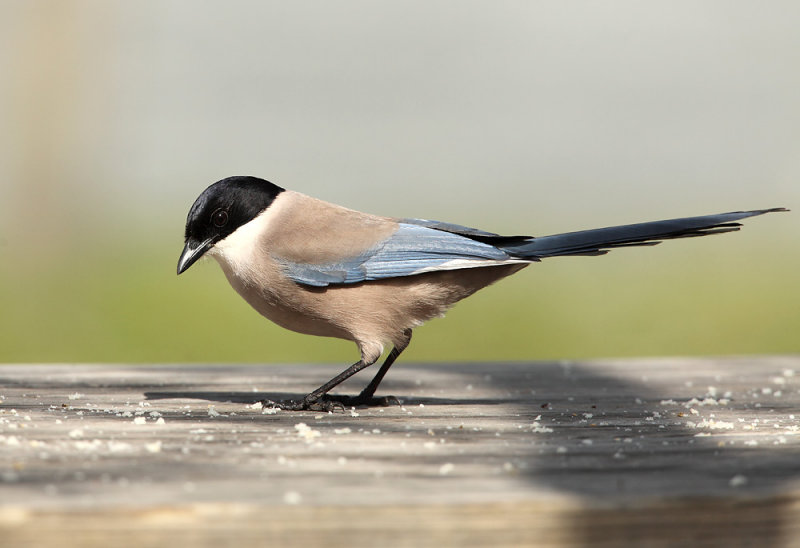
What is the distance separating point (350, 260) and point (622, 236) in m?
1.04

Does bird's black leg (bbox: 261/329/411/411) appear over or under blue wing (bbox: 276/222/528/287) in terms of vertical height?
under

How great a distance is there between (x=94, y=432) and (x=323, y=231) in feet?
5.21

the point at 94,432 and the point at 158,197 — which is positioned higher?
the point at 158,197

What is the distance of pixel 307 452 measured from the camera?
2758 mm

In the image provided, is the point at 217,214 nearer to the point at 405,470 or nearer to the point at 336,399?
the point at 336,399

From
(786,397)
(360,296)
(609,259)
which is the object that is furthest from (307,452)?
(609,259)

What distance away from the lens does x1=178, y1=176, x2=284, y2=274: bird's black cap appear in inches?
172

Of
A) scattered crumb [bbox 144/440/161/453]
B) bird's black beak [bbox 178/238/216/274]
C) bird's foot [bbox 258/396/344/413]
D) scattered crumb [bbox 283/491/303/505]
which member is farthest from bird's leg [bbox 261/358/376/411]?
scattered crumb [bbox 283/491/303/505]

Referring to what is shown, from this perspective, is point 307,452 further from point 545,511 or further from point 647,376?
point 647,376

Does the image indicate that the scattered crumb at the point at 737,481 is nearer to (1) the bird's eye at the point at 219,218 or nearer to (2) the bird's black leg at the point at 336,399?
(2) the bird's black leg at the point at 336,399

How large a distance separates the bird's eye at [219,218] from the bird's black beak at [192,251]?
0.22 ft

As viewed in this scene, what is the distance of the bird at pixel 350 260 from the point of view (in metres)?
4.21

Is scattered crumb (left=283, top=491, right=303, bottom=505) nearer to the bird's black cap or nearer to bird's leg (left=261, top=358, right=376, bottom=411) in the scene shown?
bird's leg (left=261, top=358, right=376, bottom=411)

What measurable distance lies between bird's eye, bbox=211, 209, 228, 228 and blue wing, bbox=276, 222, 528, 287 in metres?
0.32
